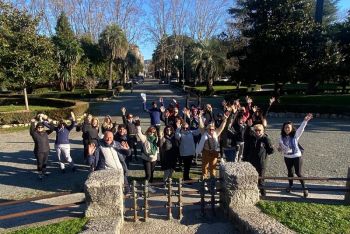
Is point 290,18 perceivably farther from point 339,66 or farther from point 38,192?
point 38,192

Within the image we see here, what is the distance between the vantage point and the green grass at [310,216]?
17.3 ft

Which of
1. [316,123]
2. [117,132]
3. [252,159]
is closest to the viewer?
[252,159]

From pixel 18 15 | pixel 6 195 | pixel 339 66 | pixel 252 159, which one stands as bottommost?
pixel 6 195

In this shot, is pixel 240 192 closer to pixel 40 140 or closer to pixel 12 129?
pixel 40 140

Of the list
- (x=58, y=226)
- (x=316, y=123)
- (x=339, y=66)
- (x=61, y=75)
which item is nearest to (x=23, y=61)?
(x=316, y=123)

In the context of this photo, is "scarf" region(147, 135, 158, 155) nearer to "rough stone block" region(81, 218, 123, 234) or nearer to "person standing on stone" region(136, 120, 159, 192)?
"person standing on stone" region(136, 120, 159, 192)

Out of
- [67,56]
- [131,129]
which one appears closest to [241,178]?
[131,129]

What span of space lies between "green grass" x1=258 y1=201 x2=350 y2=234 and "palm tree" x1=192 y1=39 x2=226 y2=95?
34.0 metres

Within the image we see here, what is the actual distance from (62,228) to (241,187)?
3007 millimetres

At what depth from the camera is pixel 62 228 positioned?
570 centimetres

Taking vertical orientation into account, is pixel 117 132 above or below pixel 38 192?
above

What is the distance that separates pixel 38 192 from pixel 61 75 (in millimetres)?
43047

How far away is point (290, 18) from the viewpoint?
2695 cm

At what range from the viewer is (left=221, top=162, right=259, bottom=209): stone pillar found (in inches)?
239
